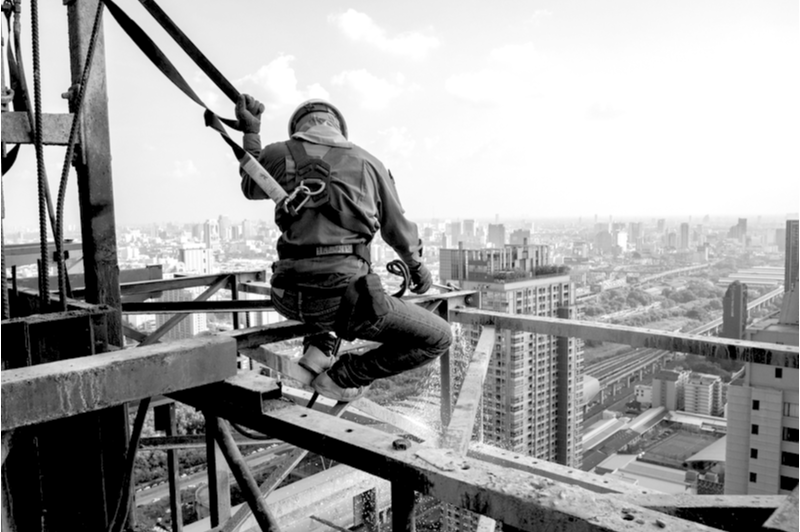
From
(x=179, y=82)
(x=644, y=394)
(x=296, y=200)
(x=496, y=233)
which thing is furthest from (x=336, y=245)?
(x=496, y=233)

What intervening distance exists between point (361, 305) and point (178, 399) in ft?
3.79

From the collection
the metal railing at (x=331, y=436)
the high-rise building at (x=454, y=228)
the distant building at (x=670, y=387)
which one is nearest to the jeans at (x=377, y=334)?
the metal railing at (x=331, y=436)

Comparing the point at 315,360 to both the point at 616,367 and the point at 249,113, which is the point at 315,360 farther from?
the point at 616,367

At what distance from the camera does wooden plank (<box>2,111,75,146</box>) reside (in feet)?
11.8

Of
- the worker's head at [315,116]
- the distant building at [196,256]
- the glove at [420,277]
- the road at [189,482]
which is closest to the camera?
the worker's head at [315,116]

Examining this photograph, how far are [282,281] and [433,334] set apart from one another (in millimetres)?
1037

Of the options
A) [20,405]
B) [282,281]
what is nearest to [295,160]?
[282,281]

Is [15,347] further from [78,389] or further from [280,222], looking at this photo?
[280,222]

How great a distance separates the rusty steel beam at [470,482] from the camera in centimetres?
174

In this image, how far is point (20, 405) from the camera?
90.9 inches

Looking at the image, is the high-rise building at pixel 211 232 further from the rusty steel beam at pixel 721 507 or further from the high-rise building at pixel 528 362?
the rusty steel beam at pixel 721 507

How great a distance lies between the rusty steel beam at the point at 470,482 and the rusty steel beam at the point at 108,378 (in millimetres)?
430

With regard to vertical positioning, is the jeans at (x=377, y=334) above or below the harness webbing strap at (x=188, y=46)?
below

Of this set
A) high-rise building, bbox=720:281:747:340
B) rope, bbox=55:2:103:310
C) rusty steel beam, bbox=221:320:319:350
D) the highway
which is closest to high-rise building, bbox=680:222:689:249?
the highway
